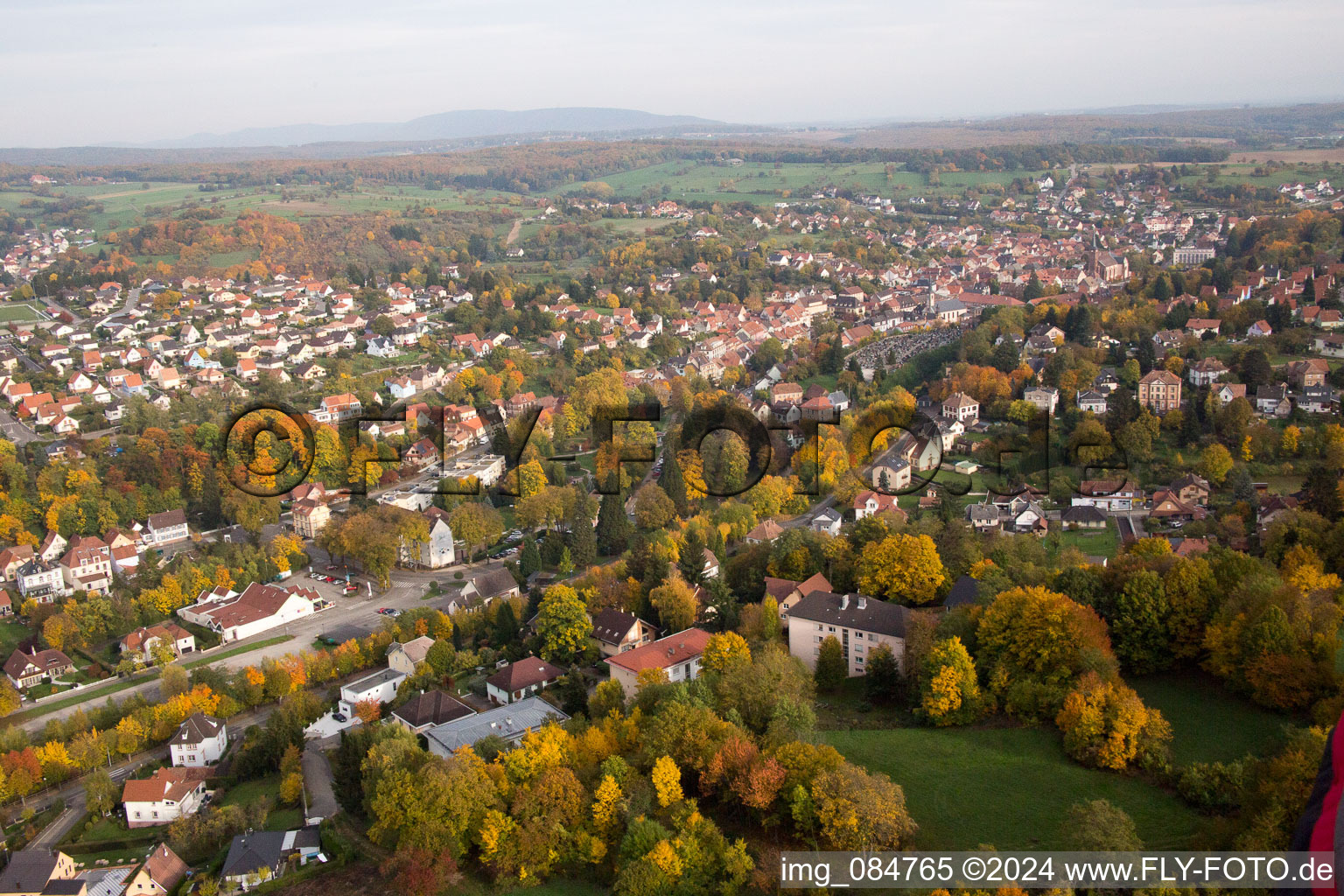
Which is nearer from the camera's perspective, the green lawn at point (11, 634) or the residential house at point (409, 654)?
the residential house at point (409, 654)

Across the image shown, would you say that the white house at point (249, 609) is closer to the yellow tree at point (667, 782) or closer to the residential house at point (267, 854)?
the residential house at point (267, 854)

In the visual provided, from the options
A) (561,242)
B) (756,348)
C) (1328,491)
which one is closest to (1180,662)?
(1328,491)

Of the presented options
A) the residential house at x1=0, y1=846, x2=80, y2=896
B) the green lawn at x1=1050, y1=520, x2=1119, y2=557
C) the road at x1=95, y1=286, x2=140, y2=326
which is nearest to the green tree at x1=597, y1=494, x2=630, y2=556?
the green lawn at x1=1050, y1=520, x2=1119, y2=557

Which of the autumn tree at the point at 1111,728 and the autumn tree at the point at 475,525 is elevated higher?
the autumn tree at the point at 1111,728

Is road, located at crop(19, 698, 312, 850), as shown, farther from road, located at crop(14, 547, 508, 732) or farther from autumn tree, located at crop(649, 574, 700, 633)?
autumn tree, located at crop(649, 574, 700, 633)

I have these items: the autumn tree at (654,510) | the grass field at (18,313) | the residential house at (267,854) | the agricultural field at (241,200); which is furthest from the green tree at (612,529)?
the agricultural field at (241,200)
